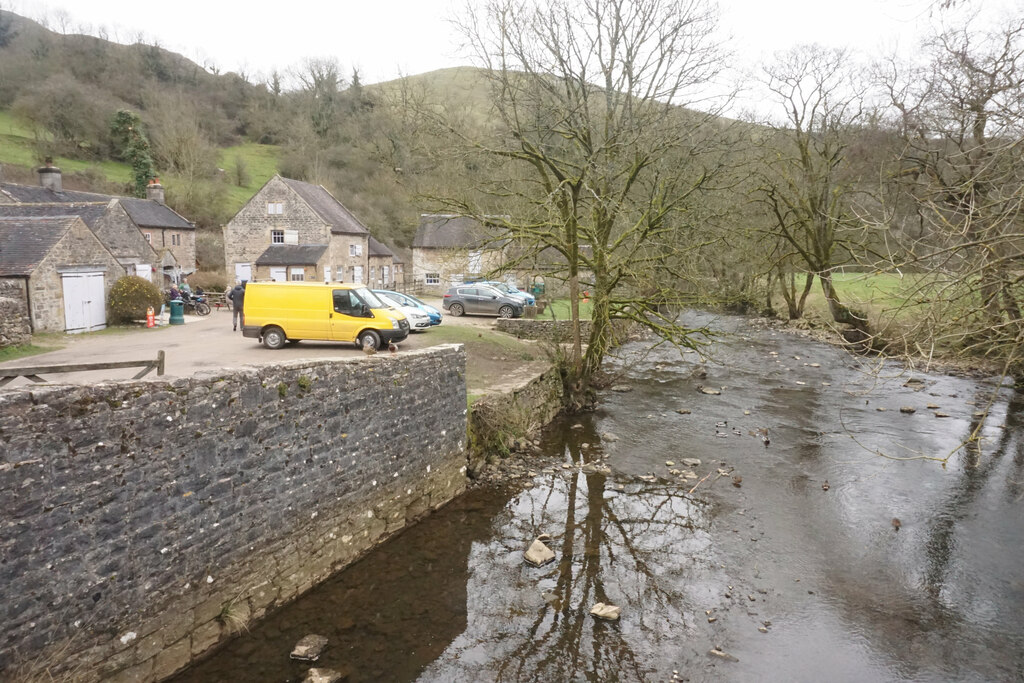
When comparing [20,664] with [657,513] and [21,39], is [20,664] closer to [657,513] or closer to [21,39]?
[657,513]

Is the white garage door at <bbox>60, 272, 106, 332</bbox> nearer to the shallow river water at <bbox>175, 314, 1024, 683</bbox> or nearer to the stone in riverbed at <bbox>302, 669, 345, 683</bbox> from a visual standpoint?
the shallow river water at <bbox>175, 314, 1024, 683</bbox>

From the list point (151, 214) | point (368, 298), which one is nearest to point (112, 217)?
point (151, 214)

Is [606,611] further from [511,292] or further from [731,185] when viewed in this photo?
[511,292]

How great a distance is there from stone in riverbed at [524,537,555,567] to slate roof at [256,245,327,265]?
85.5 feet

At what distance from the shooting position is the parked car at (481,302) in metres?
25.2

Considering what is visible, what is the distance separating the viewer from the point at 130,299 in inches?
776

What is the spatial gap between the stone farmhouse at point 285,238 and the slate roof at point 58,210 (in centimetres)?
888

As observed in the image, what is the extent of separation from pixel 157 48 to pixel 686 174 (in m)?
75.6

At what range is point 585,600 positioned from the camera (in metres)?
7.20

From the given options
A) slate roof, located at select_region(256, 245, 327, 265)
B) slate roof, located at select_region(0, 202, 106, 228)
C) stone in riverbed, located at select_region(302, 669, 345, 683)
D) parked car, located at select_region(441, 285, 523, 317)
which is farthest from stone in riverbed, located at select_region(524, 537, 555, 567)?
slate roof, located at select_region(256, 245, 327, 265)

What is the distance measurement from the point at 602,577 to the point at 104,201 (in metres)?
30.3

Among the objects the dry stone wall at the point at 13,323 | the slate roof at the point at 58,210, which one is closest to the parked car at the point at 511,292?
the slate roof at the point at 58,210

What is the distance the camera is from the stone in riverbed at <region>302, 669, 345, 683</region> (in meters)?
5.73

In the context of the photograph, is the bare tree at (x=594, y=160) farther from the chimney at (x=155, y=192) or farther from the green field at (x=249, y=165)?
the green field at (x=249, y=165)
